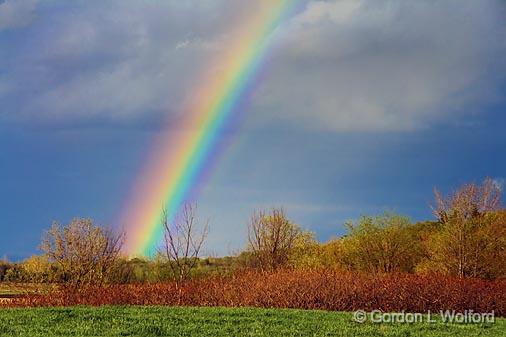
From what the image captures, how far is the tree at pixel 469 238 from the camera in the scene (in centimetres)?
3494

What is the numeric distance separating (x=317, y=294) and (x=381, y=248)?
1902 cm

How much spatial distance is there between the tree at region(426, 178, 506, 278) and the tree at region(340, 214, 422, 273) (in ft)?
15.7

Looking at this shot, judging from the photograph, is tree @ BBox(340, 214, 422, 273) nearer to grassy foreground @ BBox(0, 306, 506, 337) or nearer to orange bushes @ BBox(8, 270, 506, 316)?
orange bushes @ BBox(8, 270, 506, 316)

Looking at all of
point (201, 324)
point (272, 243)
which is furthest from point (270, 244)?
point (201, 324)

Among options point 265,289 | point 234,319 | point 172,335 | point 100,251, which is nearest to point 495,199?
point 265,289

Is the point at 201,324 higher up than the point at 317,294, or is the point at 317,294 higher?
the point at 317,294

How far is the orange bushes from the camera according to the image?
23984mm

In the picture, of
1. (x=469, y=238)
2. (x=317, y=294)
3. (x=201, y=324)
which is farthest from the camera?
(x=469, y=238)

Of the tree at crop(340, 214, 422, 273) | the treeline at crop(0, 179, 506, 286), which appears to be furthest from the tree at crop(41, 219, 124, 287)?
the tree at crop(340, 214, 422, 273)

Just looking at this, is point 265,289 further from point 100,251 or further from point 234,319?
point 100,251

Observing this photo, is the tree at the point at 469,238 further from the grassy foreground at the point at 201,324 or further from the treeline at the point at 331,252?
the grassy foreground at the point at 201,324

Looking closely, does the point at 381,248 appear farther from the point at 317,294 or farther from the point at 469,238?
the point at 317,294

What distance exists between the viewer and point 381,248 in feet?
138

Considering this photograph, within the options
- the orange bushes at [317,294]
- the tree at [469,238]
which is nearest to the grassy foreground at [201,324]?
the orange bushes at [317,294]
